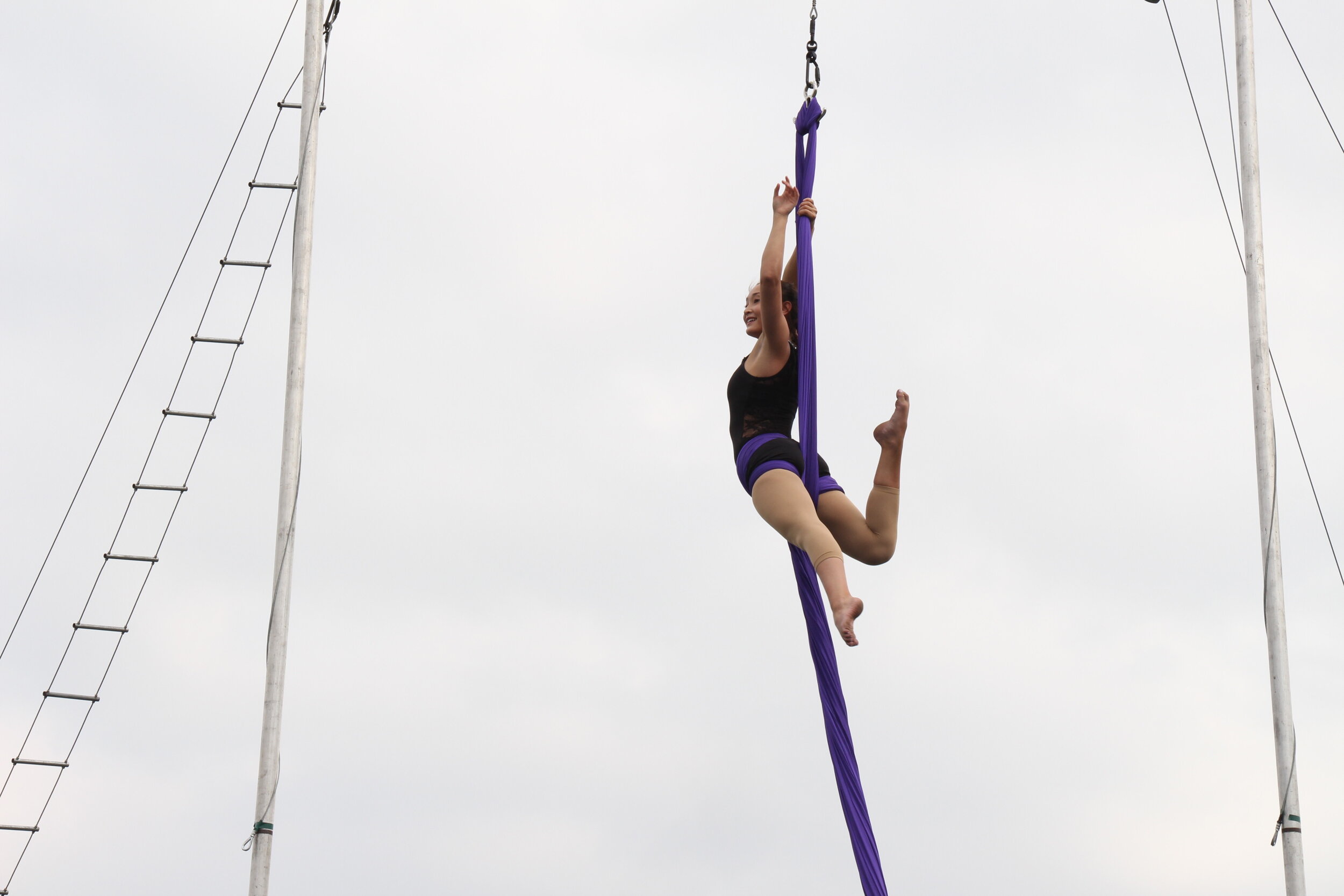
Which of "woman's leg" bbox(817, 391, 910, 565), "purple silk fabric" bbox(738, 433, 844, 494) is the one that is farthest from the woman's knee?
"purple silk fabric" bbox(738, 433, 844, 494)

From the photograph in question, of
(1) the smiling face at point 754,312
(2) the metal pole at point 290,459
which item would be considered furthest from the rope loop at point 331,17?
(1) the smiling face at point 754,312

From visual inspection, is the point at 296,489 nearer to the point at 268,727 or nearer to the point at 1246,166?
the point at 268,727

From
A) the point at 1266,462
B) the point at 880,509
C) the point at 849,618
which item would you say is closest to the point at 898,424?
the point at 880,509

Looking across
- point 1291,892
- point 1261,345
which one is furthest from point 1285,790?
point 1261,345

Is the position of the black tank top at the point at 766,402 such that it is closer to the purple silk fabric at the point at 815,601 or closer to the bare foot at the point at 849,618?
the purple silk fabric at the point at 815,601

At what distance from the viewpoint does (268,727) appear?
7.63m

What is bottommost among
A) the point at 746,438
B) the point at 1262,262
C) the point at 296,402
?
the point at 746,438

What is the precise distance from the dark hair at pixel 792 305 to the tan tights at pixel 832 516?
656 mm

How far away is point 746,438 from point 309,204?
2711mm

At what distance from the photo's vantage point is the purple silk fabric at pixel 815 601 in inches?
241

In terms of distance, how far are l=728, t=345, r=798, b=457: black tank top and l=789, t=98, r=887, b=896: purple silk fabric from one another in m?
0.30

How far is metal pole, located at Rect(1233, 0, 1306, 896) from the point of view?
24.2ft

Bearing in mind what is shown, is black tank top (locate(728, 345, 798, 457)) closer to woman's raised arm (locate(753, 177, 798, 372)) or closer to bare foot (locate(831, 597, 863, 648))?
woman's raised arm (locate(753, 177, 798, 372))

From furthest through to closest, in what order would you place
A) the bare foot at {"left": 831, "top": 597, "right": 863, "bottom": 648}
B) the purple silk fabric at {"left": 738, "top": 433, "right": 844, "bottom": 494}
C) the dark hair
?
the dark hair → the purple silk fabric at {"left": 738, "top": 433, "right": 844, "bottom": 494} → the bare foot at {"left": 831, "top": 597, "right": 863, "bottom": 648}
